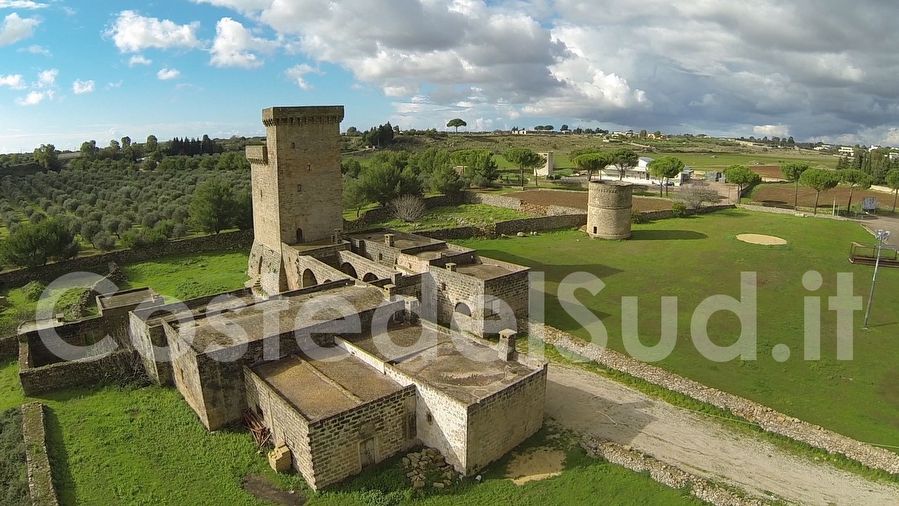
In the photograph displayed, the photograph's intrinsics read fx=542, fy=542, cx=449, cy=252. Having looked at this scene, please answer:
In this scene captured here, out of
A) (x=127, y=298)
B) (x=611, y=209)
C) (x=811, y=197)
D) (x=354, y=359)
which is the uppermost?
(x=611, y=209)

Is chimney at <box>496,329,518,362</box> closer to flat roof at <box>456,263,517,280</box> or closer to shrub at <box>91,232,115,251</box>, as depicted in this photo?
flat roof at <box>456,263,517,280</box>

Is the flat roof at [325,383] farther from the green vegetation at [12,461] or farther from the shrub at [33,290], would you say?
the shrub at [33,290]

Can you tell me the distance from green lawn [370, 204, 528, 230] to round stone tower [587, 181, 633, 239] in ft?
29.2

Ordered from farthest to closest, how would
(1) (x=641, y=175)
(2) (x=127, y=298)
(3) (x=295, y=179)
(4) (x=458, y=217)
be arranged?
(1) (x=641, y=175)
(4) (x=458, y=217)
(3) (x=295, y=179)
(2) (x=127, y=298)

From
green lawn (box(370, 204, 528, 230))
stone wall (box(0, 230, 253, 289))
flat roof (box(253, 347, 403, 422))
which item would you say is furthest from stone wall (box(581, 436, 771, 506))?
green lawn (box(370, 204, 528, 230))

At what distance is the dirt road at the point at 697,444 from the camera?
1240 cm

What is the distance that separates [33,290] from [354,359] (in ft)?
73.9

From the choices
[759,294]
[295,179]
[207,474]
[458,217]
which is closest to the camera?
[207,474]

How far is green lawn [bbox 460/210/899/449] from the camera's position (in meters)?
16.6

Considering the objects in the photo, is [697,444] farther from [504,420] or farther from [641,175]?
[641,175]

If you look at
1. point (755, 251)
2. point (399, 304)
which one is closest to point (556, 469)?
point (399, 304)

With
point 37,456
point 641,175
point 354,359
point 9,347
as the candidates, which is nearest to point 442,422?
point 354,359

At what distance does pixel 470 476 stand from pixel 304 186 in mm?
18777

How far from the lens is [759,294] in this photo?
85.2 ft
